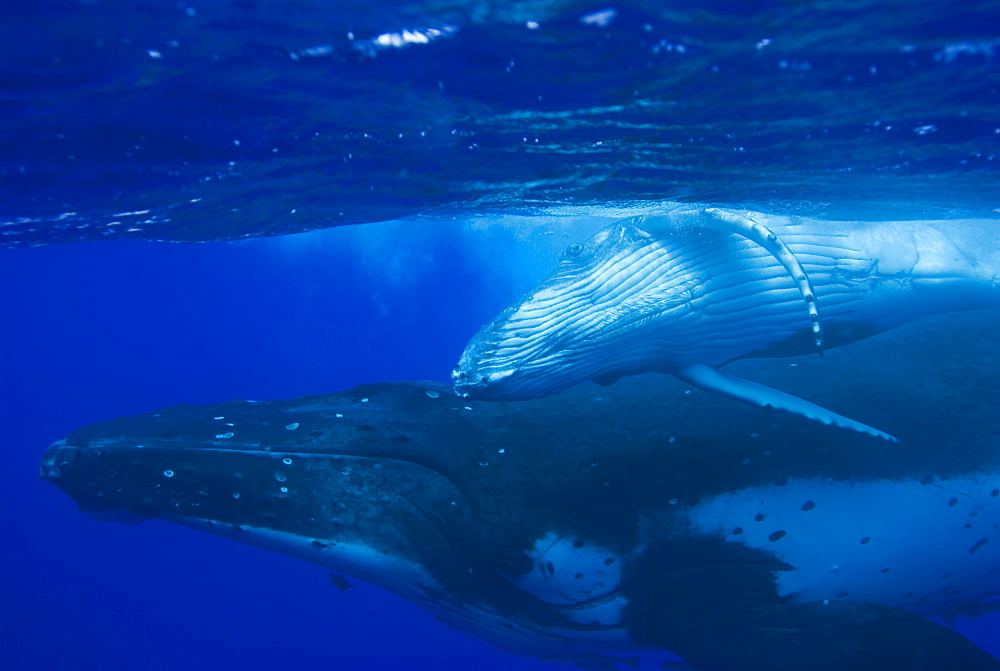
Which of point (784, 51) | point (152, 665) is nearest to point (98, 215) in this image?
point (784, 51)

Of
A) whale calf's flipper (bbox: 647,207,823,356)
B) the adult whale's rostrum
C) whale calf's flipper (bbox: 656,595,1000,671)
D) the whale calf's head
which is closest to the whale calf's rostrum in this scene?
whale calf's flipper (bbox: 656,595,1000,671)

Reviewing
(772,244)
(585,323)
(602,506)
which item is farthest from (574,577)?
(772,244)

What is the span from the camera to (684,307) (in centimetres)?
554

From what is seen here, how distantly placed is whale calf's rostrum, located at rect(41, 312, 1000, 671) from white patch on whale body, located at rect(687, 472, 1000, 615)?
0.02 meters

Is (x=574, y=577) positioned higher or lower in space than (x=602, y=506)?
lower

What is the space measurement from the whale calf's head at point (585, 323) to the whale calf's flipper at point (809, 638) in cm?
239

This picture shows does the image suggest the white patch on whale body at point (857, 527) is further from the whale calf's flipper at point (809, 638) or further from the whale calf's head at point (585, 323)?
the whale calf's head at point (585, 323)

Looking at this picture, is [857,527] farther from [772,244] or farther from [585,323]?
[585,323]

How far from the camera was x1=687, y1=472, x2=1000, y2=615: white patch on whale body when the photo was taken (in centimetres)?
539

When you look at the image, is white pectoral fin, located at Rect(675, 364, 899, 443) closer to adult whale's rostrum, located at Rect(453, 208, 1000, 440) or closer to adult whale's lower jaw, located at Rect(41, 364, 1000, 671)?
adult whale's rostrum, located at Rect(453, 208, 1000, 440)

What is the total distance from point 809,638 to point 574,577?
2.02 m

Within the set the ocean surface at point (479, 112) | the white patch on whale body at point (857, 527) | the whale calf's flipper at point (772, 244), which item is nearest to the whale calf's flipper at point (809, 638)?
the white patch on whale body at point (857, 527)

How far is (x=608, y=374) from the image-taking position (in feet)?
19.1

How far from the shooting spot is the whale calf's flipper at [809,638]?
4.59 m
